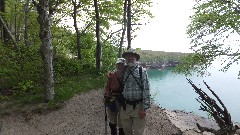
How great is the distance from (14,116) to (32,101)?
5.35 ft

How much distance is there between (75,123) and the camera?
1317 cm

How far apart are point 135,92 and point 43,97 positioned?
8.63 metres

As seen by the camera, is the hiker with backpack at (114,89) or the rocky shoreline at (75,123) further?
the rocky shoreline at (75,123)

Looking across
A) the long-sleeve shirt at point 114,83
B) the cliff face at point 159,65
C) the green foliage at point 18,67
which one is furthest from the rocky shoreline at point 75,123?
the cliff face at point 159,65

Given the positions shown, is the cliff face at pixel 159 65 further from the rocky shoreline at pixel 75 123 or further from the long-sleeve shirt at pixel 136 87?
the long-sleeve shirt at pixel 136 87

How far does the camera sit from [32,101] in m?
15.5

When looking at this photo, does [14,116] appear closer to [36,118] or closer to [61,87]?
[36,118]

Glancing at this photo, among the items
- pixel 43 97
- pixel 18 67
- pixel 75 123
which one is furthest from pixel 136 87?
pixel 18 67

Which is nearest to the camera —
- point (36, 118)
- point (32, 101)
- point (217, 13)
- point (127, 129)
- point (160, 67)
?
point (127, 129)

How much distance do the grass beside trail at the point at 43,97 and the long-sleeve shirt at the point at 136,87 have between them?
24.0 ft

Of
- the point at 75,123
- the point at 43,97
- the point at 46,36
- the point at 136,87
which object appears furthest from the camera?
the point at 43,97

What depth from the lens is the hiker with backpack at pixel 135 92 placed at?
8055mm

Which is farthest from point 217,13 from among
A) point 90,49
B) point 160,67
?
point 160,67

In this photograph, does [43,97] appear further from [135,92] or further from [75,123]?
[135,92]
